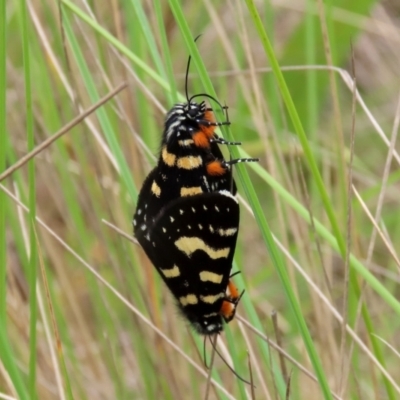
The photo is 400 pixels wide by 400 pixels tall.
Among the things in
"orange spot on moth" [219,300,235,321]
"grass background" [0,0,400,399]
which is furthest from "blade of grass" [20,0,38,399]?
"orange spot on moth" [219,300,235,321]

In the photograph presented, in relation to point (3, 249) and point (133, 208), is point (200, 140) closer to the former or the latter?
point (3, 249)

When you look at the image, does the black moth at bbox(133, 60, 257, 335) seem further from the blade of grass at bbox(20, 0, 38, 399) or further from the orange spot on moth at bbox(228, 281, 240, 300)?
the blade of grass at bbox(20, 0, 38, 399)

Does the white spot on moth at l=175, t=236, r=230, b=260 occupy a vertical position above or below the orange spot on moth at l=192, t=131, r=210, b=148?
below

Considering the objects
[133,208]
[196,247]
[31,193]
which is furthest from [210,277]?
[133,208]

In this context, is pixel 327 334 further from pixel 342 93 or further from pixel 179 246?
pixel 342 93

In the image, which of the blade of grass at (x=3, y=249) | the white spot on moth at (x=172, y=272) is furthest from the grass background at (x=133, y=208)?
the white spot on moth at (x=172, y=272)

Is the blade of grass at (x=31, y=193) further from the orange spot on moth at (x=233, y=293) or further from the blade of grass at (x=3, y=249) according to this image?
the orange spot on moth at (x=233, y=293)
